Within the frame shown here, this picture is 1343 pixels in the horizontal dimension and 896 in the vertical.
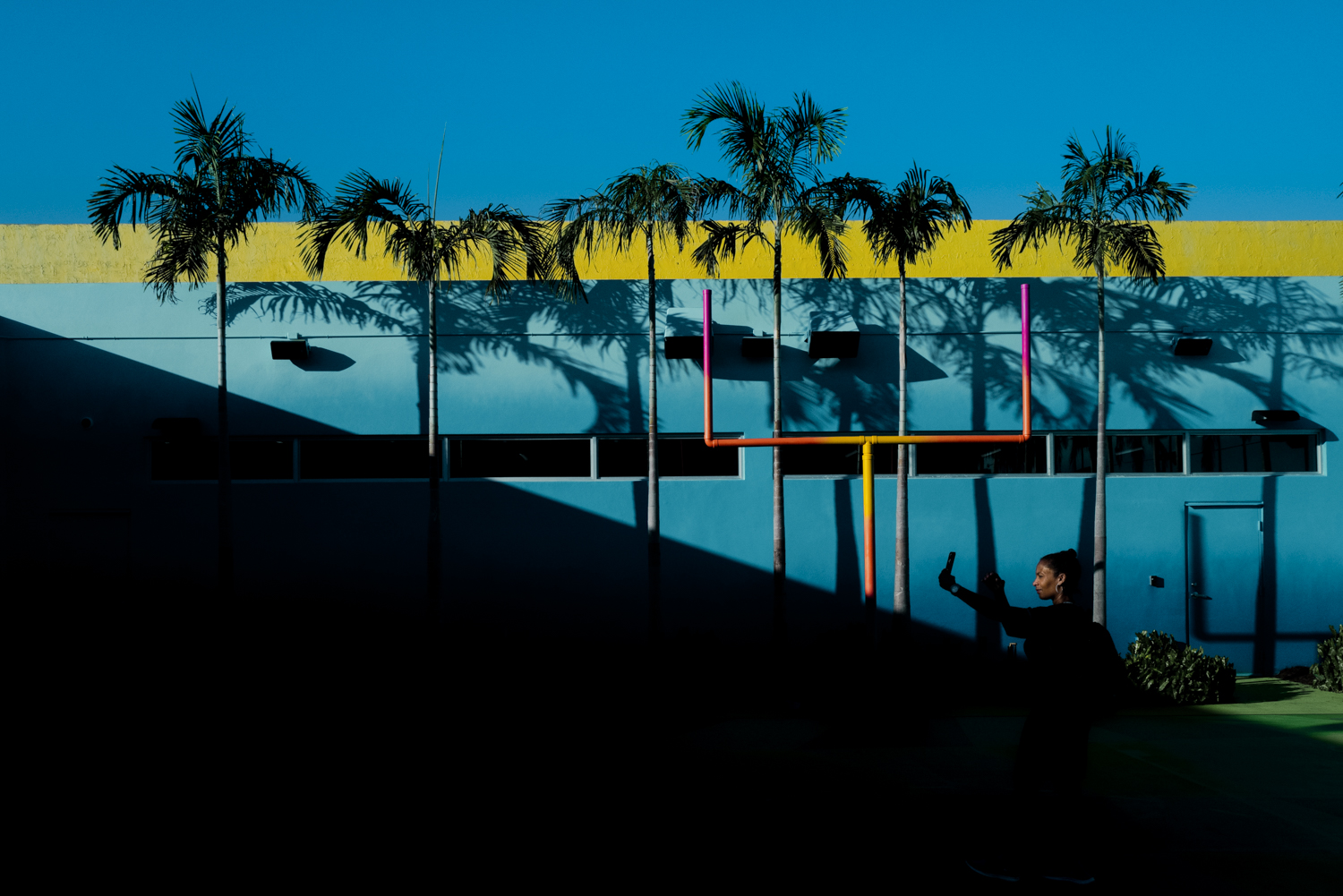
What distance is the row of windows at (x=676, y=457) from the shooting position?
12.7m

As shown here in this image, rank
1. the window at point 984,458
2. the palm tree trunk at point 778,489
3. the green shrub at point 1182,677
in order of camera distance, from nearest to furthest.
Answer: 1. the green shrub at point 1182,677
2. the palm tree trunk at point 778,489
3. the window at point 984,458

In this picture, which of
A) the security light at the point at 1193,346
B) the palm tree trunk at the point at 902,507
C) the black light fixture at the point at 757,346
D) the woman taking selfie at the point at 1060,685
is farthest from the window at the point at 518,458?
the woman taking selfie at the point at 1060,685

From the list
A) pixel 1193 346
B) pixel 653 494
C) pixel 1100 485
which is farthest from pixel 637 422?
pixel 1193 346

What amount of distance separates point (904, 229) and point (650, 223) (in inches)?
116

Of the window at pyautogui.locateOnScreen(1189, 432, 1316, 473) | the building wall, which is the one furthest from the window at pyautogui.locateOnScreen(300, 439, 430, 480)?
the window at pyautogui.locateOnScreen(1189, 432, 1316, 473)

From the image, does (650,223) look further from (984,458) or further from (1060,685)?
(1060,685)

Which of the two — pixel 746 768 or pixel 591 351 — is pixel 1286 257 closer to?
pixel 591 351

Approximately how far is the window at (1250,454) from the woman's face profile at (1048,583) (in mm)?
9242

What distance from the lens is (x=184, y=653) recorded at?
11492 millimetres

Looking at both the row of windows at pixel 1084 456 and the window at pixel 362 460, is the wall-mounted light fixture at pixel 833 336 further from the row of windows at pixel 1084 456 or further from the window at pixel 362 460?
the window at pixel 362 460

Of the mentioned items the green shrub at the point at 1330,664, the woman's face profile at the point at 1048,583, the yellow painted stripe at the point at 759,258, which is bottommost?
the green shrub at the point at 1330,664

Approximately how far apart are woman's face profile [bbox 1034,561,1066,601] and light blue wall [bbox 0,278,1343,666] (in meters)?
7.64

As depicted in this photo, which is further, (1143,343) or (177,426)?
(1143,343)

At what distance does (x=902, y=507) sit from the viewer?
467 inches
